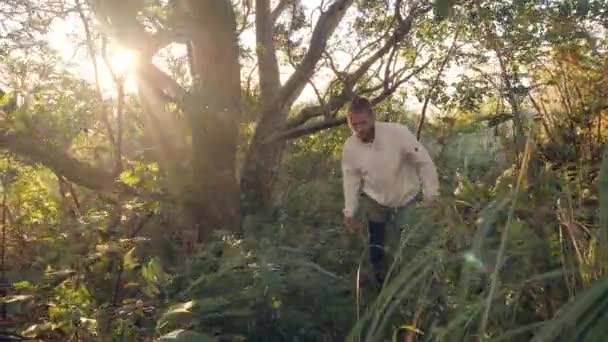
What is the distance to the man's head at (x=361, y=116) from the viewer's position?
5.89 metres

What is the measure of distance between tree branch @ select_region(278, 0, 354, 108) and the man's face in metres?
5.32

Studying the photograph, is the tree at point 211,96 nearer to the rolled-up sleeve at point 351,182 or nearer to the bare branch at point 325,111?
the bare branch at point 325,111

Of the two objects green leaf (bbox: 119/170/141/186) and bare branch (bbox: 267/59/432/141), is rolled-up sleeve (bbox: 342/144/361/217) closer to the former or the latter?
green leaf (bbox: 119/170/141/186)

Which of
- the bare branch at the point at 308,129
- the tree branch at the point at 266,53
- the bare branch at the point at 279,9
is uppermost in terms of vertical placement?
the bare branch at the point at 279,9

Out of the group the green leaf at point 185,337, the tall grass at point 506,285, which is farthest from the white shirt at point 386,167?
the tall grass at point 506,285

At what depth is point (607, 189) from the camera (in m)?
1.42

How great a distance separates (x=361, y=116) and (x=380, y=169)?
1.76ft

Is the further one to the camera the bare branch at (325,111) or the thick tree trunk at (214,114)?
the bare branch at (325,111)

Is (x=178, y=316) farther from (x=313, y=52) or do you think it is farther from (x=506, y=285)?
→ (x=313, y=52)

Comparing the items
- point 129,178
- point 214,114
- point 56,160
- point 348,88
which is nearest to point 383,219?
point 214,114

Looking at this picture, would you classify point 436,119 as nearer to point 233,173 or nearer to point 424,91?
point 424,91

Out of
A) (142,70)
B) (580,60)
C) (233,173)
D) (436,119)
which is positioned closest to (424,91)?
(436,119)

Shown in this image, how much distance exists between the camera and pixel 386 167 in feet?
20.3

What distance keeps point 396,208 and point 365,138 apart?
64cm
